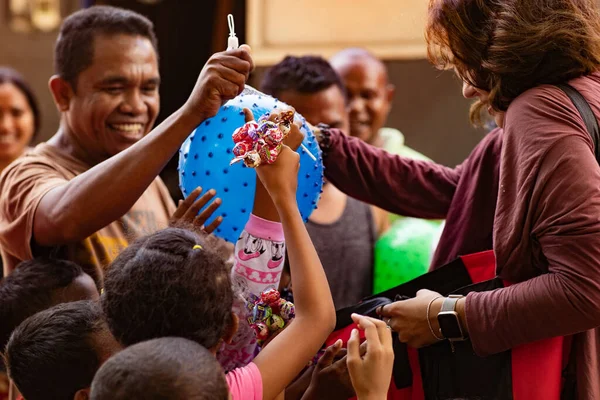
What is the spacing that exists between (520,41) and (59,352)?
113cm

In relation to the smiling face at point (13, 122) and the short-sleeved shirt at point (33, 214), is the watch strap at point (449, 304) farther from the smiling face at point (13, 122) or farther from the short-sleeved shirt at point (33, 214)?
the smiling face at point (13, 122)

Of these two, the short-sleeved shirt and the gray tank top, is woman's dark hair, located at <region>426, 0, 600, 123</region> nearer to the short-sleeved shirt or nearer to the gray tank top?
the short-sleeved shirt

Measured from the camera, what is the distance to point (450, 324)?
1785 millimetres

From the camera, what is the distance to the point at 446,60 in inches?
76.9

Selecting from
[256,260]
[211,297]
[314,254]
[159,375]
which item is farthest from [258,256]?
[159,375]

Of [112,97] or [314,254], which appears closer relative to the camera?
[314,254]

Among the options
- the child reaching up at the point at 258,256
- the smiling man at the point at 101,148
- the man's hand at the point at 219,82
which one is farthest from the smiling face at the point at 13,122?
the child reaching up at the point at 258,256

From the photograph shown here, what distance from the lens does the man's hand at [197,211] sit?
200 centimetres

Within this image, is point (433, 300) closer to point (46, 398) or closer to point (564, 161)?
point (564, 161)

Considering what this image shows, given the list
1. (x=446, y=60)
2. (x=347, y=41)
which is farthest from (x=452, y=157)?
(x=446, y=60)

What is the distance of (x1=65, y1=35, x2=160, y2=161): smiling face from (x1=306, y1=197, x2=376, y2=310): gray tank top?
2.53 ft

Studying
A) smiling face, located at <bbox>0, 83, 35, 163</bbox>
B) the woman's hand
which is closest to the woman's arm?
the woman's hand

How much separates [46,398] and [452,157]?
12.4 ft

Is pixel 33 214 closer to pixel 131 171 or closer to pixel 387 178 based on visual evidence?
pixel 131 171
